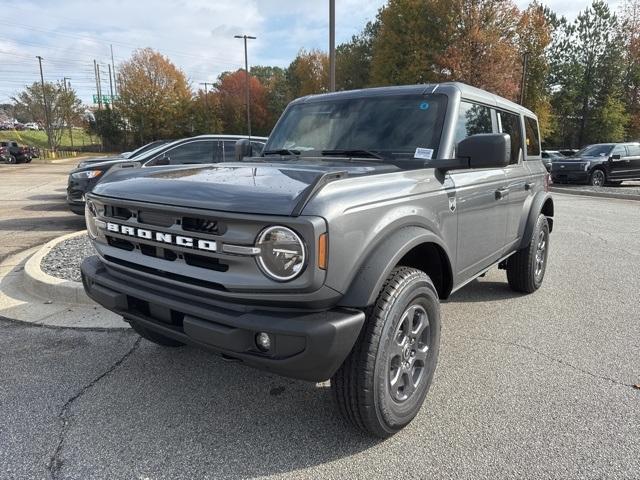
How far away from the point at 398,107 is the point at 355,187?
55.2 inches

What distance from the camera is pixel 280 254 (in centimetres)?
206

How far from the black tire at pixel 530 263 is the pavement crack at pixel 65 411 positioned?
3.62 metres

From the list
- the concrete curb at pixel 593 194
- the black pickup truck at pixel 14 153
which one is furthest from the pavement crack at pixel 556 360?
the black pickup truck at pixel 14 153

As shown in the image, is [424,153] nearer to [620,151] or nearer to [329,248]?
[329,248]

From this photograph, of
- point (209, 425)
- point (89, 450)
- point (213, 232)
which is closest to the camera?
point (213, 232)

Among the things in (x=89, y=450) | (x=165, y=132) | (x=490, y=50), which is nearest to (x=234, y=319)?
(x=89, y=450)

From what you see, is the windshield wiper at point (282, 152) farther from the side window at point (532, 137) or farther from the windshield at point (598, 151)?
the windshield at point (598, 151)

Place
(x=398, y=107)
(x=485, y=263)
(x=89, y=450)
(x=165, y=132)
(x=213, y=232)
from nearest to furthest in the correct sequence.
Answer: (x=213, y=232) → (x=89, y=450) → (x=398, y=107) → (x=485, y=263) → (x=165, y=132)

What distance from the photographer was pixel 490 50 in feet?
96.9

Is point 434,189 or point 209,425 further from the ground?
point 434,189

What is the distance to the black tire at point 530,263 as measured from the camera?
15.5ft

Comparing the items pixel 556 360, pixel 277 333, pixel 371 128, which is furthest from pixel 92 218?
pixel 556 360

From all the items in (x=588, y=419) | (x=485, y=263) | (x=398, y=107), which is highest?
(x=398, y=107)

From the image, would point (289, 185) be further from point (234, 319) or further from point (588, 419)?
point (588, 419)
